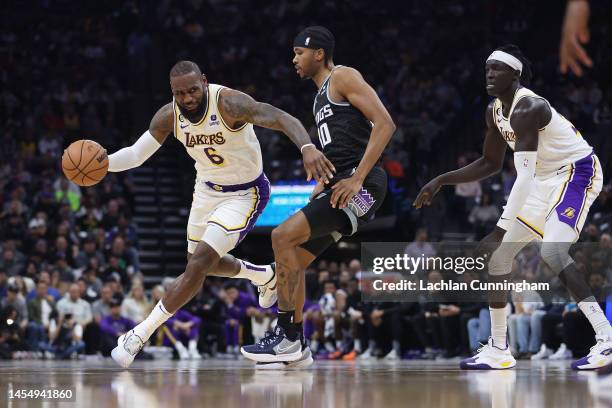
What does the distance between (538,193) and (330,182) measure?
147 cm

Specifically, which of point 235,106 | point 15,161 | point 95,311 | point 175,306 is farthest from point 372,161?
point 15,161

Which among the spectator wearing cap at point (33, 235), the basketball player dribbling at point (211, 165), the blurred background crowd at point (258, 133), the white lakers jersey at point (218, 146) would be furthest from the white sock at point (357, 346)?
the white lakers jersey at point (218, 146)

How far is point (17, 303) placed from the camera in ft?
43.3

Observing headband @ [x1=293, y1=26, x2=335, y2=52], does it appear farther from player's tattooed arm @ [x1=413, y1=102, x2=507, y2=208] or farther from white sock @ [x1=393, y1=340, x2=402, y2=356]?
white sock @ [x1=393, y1=340, x2=402, y2=356]

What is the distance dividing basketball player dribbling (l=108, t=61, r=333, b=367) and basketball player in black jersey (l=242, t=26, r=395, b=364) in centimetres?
31

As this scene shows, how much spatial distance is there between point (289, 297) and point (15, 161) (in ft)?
41.0

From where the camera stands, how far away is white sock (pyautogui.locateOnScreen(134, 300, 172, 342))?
6.20m

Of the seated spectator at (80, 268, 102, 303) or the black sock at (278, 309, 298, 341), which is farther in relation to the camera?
the seated spectator at (80, 268, 102, 303)

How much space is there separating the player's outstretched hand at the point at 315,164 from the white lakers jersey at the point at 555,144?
1.48 metres

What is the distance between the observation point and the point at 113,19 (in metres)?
21.5

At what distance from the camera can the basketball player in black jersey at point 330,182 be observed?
6.09 m

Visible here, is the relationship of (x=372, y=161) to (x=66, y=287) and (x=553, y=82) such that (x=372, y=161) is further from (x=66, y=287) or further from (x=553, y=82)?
(x=553, y=82)

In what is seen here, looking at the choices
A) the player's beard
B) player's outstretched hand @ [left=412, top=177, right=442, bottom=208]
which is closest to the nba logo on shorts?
player's outstretched hand @ [left=412, top=177, right=442, bottom=208]

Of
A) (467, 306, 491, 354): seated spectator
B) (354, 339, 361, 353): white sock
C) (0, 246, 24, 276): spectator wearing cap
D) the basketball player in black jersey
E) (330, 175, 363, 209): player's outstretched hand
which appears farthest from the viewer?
(0, 246, 24, 276): spectator wearing cap
